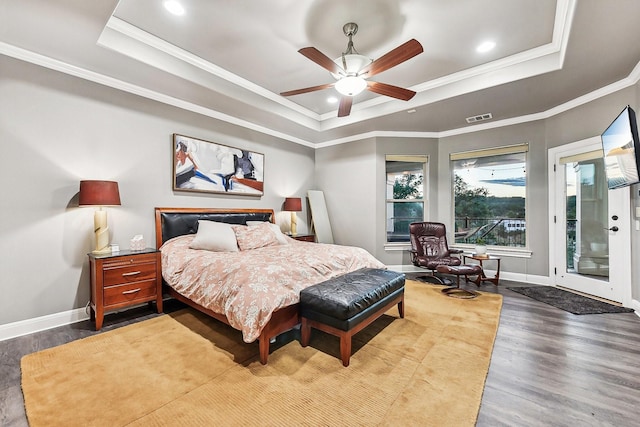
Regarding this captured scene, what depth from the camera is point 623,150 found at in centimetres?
296

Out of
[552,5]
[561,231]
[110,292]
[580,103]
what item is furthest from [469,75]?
[110,292]

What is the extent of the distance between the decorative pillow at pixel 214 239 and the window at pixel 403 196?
3.24 metres

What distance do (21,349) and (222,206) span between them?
2.71 m

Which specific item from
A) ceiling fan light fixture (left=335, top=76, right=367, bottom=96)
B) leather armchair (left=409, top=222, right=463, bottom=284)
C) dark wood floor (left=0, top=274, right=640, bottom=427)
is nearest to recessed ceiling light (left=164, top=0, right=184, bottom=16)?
ceiling fan light fixture (left=335, top=76, right=367, bottom=96)

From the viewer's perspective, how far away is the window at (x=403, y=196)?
567 centimetres

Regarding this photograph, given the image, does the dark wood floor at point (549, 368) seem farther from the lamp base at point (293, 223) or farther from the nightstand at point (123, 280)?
the lamp base at point (293, 223)

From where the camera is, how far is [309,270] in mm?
2750

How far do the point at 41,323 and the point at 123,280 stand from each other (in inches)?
33.4

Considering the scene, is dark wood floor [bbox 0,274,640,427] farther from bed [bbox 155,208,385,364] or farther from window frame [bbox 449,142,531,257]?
window frame [bbox 449,142,531,257]

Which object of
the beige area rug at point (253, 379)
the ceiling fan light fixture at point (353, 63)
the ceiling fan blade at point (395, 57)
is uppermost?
the ceiling fan light fixture at point (353, 63)

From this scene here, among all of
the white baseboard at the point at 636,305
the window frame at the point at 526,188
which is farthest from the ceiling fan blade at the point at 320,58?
the white baseboard at the point at 636,305

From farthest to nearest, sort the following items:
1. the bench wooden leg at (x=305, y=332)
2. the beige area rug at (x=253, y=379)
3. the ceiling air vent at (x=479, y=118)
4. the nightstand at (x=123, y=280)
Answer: the ceiling air vent at (x=479, y=118), the nightstand at (x=123, y=280), the bench wooden leg at (x=305, y=332), the beige area rug at (x=253, y=379)

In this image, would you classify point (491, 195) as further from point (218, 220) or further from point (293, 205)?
point (218, 220)

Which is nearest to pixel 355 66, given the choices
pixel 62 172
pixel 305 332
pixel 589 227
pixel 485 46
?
pixel 485 46
